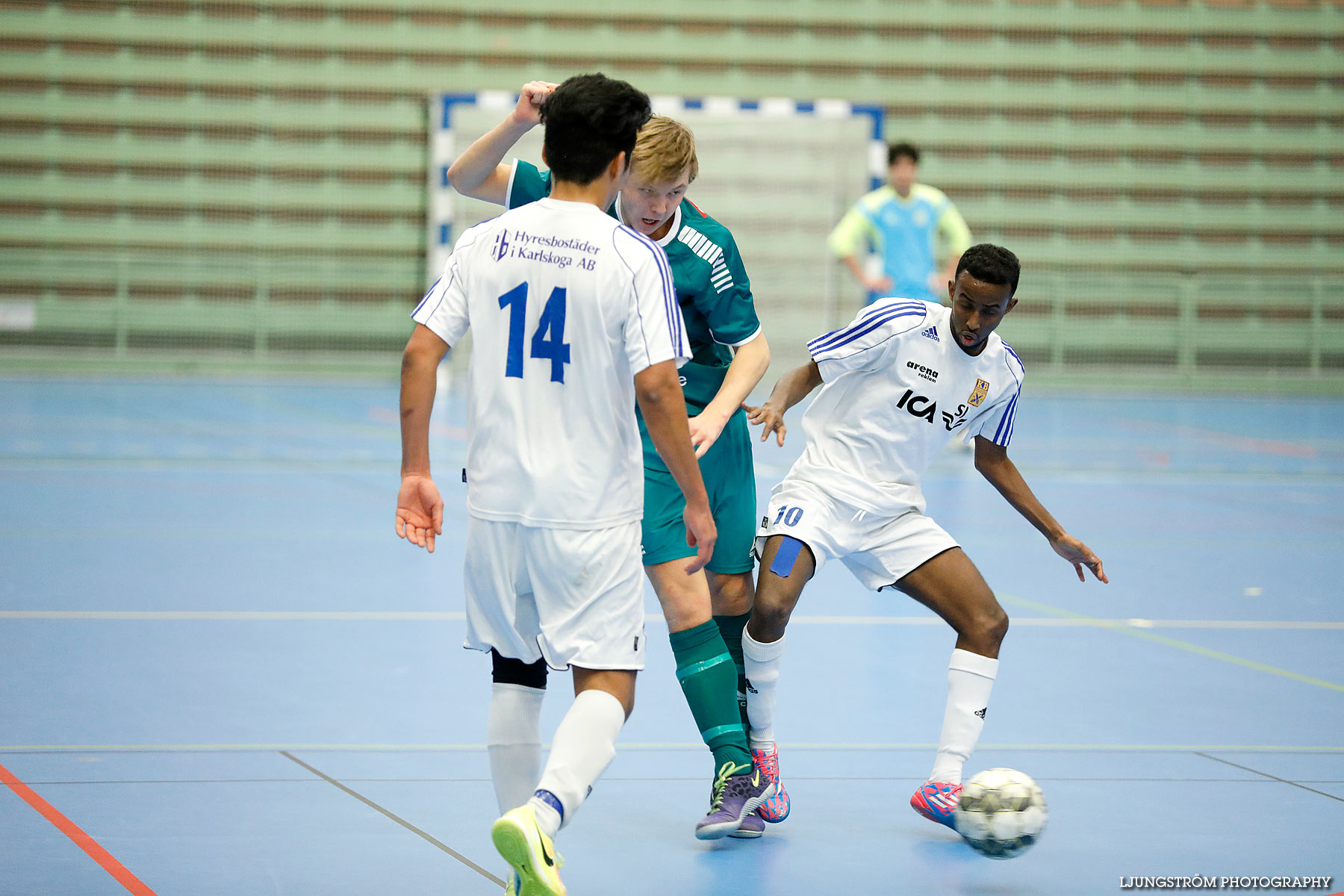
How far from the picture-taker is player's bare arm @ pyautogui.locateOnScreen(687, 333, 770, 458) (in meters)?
3.44

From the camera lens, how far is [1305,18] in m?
18.5

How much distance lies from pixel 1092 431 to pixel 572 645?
11277 millimetres

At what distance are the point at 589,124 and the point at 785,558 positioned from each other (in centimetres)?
134

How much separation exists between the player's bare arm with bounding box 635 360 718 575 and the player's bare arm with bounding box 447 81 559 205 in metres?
0.65

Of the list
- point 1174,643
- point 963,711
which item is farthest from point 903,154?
point 963,711

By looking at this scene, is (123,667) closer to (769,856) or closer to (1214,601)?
(769,856)

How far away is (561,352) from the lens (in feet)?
9.45

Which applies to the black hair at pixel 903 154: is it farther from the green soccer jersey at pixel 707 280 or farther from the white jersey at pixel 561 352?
the white jersey at pixel 561 352

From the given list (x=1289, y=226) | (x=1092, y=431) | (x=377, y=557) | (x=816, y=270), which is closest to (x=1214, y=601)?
(x=377, y=557)

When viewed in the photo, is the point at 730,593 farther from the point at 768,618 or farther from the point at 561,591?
Result: the point at 561,591

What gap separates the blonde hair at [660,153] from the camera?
3.40 m

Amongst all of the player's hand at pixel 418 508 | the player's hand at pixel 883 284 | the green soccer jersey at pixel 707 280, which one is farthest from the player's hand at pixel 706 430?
the player's hand at pixel 883 284

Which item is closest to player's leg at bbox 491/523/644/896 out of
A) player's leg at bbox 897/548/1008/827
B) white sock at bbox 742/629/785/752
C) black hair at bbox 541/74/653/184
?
black hair at bbox 541/74/653/184

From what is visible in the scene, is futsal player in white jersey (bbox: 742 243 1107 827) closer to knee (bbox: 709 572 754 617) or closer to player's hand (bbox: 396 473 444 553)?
knee (bbox: 709 572 754 617)
